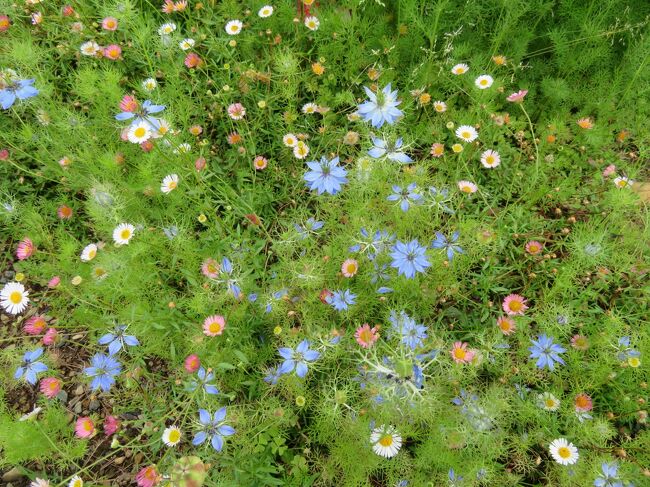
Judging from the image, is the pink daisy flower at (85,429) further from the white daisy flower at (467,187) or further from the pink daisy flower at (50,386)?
the white daisy flower at (467,187)

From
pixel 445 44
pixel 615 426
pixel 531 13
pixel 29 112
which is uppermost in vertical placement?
pixel 531 13

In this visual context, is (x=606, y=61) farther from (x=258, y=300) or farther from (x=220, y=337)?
(x=220, y=337)

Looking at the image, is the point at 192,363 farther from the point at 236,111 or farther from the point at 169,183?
the point at 236,111

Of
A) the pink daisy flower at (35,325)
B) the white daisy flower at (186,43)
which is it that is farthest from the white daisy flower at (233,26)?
the pink daisy flower at (35,325)

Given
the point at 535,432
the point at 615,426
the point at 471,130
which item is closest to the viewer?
the point at 535,432

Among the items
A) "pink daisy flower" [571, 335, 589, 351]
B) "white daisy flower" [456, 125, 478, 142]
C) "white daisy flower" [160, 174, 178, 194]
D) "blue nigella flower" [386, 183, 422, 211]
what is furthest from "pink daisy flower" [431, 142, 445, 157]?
"white daisy flower" [160, 174, 178, 194]

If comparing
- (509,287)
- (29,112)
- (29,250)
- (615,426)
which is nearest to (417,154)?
(509,287)

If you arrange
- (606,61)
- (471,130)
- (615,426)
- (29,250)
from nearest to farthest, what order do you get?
(615,426) → (29,250) → (471,130) → (606,61)

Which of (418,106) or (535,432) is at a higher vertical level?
(418,106)
